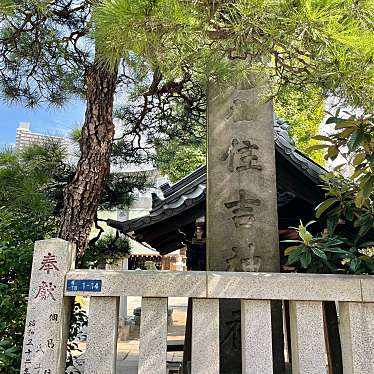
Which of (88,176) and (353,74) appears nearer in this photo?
(353,74)

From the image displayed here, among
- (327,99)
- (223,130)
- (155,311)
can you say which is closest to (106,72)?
(223,130)

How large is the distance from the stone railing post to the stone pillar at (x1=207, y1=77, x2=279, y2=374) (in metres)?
1.62

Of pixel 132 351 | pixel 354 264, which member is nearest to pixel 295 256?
pixel 354 264

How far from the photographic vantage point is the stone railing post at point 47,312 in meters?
2.09

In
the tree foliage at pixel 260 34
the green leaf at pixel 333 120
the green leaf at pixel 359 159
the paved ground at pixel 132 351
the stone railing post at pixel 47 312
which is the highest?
the tree foliage at pixel 260 34

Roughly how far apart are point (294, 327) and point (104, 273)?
3.95 feet

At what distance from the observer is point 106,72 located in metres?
3.46

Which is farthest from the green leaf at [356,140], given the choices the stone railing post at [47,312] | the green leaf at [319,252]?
the stone railing post at [47,312]

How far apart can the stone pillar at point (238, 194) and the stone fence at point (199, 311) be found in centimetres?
122

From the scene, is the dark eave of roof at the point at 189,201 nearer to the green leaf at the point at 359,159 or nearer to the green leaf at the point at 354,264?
the green leaf at the point at 359,159

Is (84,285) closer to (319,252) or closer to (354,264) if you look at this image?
(319,252)

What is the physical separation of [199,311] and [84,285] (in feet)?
2.35

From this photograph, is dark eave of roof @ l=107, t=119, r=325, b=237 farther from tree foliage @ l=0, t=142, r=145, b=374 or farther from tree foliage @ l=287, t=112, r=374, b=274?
tree foliage @ l=0, t=142, r=145, b=374

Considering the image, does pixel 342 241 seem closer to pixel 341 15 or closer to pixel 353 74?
pixel 353 74
